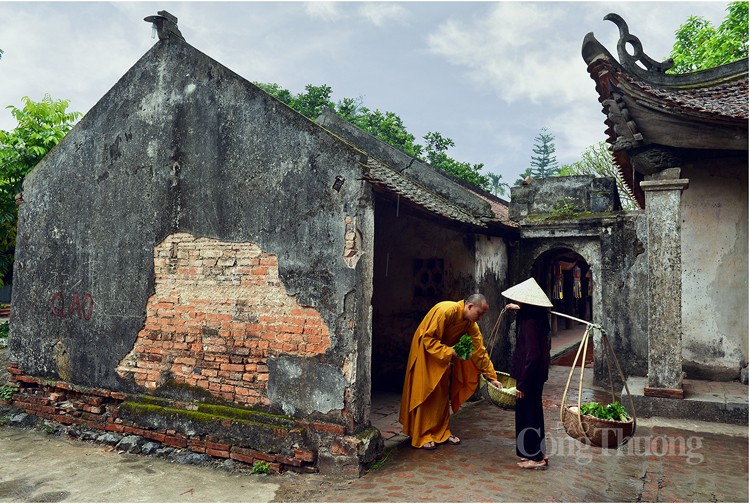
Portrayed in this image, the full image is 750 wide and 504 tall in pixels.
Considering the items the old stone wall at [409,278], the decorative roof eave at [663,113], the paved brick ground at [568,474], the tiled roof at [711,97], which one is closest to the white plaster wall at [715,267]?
the tiled roof at [711,97]

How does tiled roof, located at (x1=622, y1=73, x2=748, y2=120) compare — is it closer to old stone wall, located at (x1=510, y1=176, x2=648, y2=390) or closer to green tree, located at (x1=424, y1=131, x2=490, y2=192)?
old stone wall, located at (x1=510, y1=176, x2=648, y2=390)

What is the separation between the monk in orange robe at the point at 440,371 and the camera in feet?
19.9

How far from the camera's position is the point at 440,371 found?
6082mm

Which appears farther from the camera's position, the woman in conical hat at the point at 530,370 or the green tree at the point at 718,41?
the green tree at the point at 718,41

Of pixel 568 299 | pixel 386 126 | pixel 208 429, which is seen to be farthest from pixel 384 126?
pixel 208 429

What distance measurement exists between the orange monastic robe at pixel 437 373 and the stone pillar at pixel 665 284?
6.77 ft

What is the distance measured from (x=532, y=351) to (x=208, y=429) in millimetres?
3655

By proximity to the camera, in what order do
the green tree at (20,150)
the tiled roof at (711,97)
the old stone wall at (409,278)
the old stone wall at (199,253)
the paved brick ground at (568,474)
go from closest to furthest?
the paved brick ground at (568,474) < the old stone wall at (199,253) < the tiled roof at (711,97) < the old stone wall at (409,278) < the green tree at (20,150)

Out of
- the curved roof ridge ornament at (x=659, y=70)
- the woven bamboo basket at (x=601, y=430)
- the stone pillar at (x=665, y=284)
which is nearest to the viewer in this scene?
the woven bamboo basket at (x=601, y=430)

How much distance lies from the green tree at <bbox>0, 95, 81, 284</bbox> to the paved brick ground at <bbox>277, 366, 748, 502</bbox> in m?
9.73

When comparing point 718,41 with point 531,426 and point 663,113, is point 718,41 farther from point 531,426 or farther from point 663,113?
point 531,426

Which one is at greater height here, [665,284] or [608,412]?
[665,284]

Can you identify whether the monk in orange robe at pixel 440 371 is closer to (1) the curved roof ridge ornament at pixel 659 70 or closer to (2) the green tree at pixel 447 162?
(1) the curved roof ridge ornament at pixel 659 70

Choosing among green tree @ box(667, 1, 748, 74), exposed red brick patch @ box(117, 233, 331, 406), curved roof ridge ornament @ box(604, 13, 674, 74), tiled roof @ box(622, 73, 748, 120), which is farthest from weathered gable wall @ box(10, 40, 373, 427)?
green tree @ box(667, 1, 748, 74)
